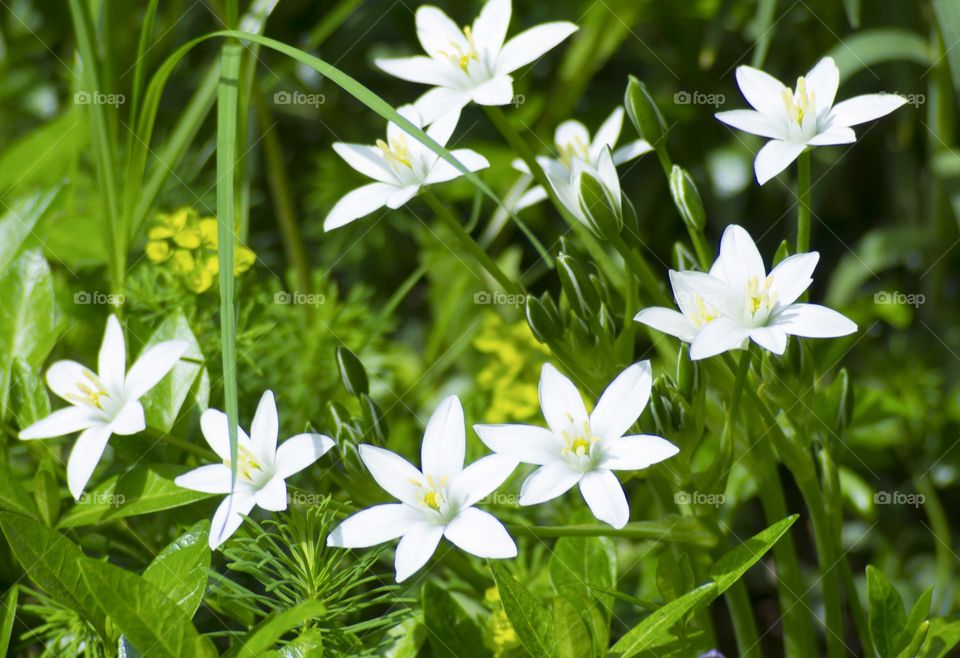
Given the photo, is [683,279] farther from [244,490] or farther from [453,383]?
[453,383]

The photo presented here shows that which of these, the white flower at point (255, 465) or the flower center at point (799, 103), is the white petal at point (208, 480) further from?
the flower center at point (799, 103)

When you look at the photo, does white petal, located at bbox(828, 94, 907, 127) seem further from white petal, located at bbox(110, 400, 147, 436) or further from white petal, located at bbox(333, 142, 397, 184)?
white petal, located at bbox(110, 400, 147, 436)

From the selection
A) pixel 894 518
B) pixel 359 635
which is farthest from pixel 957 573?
pixel 359 635
